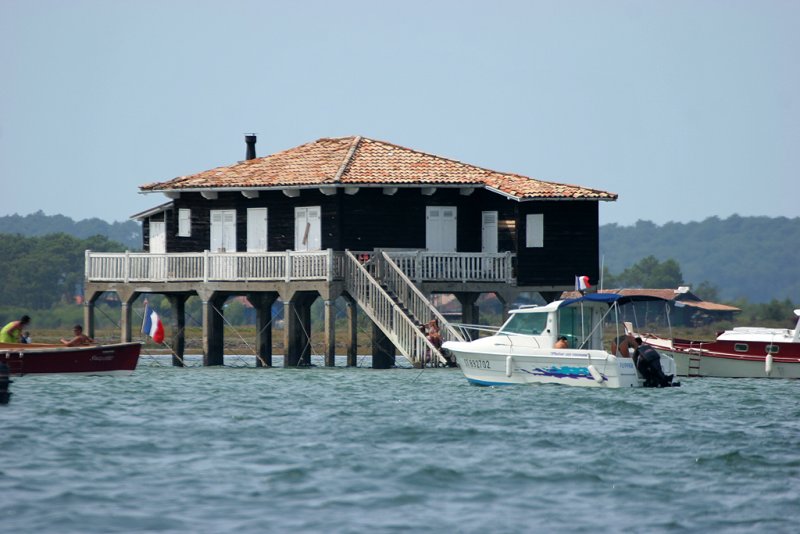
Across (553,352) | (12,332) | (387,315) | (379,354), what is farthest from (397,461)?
(379,354)

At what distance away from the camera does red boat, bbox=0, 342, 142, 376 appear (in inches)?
1469

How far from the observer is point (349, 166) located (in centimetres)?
4816

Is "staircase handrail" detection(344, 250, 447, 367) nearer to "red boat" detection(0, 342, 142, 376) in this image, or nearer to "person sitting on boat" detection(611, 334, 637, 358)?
"person sitting on boat" detection(611, 334, 637, 358)

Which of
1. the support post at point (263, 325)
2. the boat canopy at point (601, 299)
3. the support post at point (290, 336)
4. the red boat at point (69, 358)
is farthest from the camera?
the support post at point (263, 325)

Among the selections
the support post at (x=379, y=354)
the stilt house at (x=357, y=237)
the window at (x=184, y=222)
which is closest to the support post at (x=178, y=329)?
the stilt house at (x=357, y=237)

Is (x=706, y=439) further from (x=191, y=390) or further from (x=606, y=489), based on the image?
(x=191, y=390)

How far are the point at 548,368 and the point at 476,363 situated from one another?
1.76 m

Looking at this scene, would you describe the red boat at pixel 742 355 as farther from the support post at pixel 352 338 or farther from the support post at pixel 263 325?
the support post at pixel 263 325

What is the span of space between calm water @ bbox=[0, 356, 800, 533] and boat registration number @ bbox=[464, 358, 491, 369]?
33.6 inches

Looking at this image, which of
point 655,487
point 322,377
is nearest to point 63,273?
point 322,377

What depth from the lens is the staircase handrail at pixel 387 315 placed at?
41.8 meters

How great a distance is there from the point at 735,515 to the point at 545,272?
27426mm

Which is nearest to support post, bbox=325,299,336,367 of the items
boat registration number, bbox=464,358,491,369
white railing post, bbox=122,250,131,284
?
white railing post, bbox=122,250,131,284

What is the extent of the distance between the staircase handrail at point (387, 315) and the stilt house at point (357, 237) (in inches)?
3.4
